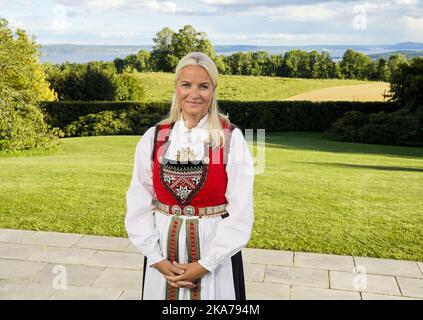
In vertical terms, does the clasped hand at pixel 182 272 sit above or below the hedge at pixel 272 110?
above

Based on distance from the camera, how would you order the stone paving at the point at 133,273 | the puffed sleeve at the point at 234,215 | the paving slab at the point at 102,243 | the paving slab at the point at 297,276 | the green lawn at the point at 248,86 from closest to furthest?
the puffed sleeve at the point at 234,215 < the stone paving at the point at 133,273 < the paving slab at the point at 297,276 < the paving slab at the point at 102,243 < the green lawn at the point at 248,86

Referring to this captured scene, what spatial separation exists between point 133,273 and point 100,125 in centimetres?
1968

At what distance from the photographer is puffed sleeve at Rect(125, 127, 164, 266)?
266 centimetres

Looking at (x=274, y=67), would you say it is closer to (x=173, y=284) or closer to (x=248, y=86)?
(x=248, y=86)

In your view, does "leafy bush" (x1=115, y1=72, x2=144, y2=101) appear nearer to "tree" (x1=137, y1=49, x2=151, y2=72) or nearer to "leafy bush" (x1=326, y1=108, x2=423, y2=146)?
"tree" (x1=137, y1=49, x2=151, y2=72)

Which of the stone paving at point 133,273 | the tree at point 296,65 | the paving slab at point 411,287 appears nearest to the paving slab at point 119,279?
the stone paving at point 133,273

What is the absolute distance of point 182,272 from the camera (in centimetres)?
260

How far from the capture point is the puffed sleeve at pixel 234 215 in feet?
8.40

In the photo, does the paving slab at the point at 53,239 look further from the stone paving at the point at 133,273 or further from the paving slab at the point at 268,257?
the paving slab at the point at 268,257

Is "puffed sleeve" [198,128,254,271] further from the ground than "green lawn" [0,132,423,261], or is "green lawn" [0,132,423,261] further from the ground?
"puffed sleeve" [198,128,254,271]

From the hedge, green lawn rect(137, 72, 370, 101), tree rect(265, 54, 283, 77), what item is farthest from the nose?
tree rect(265, 54, 283, 77)

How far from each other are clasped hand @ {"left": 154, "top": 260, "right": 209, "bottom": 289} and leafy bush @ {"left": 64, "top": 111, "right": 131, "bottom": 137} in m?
21.5

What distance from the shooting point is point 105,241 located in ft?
18.5

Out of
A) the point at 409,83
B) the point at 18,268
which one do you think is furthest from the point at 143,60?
the point at 18,268
